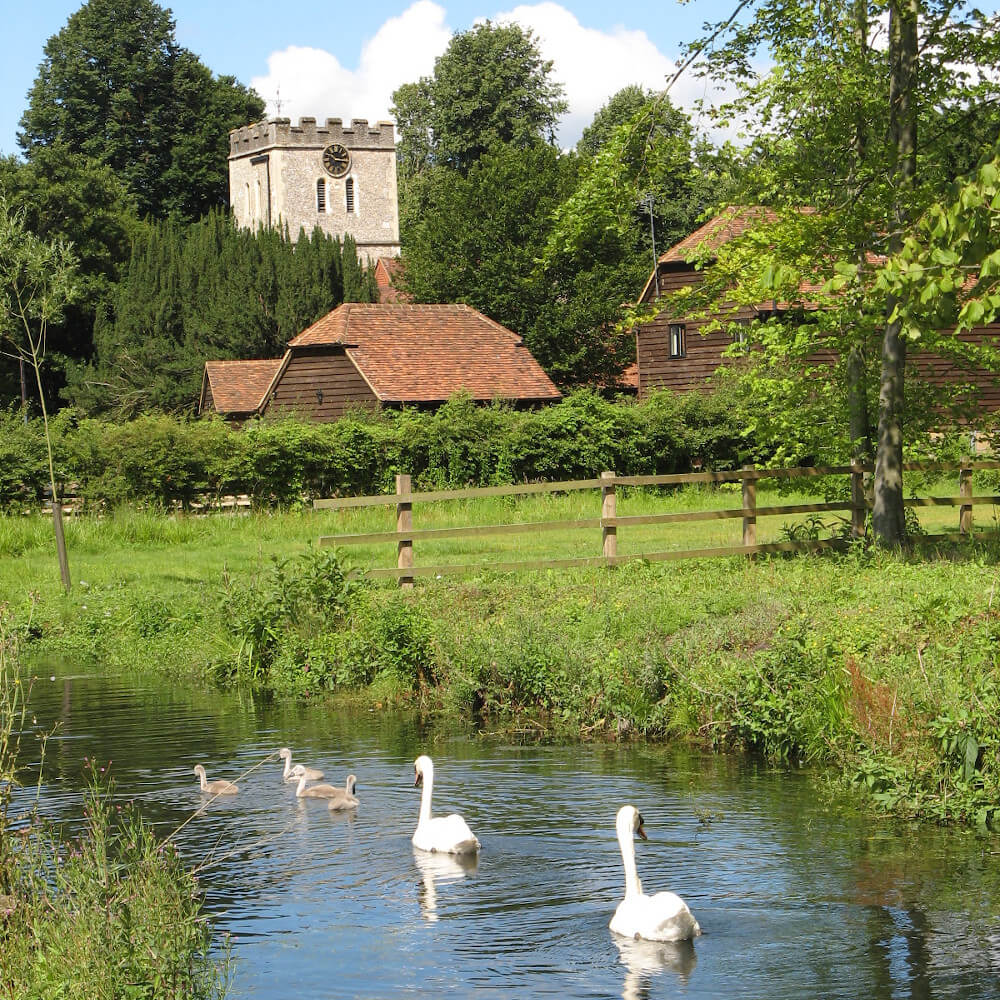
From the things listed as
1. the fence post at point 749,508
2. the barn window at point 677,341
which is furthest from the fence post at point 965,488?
the barn window at point 677,341

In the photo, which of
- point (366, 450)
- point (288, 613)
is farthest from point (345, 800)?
point (366, 450)

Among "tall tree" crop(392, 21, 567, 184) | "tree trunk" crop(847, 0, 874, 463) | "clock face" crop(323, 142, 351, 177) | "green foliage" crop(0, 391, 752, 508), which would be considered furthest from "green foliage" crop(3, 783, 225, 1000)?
"clock face" crop(323, 142, 351, 177)

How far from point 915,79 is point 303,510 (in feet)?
59.8

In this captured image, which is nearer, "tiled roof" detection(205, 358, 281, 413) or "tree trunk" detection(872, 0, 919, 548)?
"tree trunk" detection(872, 0, 919, 548)

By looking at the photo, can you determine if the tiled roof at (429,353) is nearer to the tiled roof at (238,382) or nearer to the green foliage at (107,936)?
the tiled roof at (238,382)

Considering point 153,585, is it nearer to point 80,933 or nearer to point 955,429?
point 955,429

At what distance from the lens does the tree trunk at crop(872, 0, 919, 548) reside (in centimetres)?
1738

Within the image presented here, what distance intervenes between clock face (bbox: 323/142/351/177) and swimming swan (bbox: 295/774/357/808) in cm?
7859

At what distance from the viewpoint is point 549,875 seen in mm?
9172

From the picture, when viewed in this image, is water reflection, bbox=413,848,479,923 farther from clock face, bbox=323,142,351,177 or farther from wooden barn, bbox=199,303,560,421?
clock face, bbox=323,142,351,177

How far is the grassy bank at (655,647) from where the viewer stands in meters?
10.5

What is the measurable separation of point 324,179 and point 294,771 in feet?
258

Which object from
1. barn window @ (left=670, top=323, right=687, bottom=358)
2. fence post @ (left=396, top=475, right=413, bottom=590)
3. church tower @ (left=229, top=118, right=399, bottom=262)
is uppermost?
church tower @ (left=229, top=118, right=399, bottom=262)

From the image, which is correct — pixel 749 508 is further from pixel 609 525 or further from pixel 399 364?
pixel 399 364
